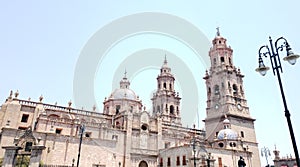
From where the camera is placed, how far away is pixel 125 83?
6109 centimetres

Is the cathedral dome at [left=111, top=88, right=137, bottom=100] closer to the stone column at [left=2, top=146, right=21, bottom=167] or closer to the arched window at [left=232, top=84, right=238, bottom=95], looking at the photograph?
the arched window at [left=232, top=84, right=238, bottom=95]

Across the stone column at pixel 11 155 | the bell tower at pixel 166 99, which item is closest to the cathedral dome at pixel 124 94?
the bell tower at pixel 166 99

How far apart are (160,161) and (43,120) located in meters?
21.1

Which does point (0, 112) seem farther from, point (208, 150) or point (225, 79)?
point (225, 79)

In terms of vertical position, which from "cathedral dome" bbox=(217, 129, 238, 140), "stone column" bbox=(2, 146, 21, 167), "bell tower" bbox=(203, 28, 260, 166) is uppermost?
"bell tower" bbox=(203, 28, 260, 166)

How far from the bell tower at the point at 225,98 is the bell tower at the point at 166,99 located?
11.1 m

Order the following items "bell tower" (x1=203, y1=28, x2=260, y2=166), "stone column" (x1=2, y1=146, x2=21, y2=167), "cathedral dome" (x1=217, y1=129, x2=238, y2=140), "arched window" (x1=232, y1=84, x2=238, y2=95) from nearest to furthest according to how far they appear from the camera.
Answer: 1. "stone column" (x1=2, y1=146, x2=21, y2=167)
2. "cathedral dome" (x1=217, y1=129, x2=238, y2=140)
3. "bell tower" (x1=203, y1=28, x2=260, y2=166)
4. "arched window" (x1=232, y1=84, x2=238, y2=95)

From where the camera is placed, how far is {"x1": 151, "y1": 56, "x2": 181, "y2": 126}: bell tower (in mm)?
63281

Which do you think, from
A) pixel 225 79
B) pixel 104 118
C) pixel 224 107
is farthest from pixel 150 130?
pixel 225 79

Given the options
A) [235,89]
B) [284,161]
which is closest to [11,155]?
[235,89]

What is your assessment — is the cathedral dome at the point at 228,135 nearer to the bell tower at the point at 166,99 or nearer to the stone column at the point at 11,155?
the bell tower at the point at 166,99

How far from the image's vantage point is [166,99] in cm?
6500

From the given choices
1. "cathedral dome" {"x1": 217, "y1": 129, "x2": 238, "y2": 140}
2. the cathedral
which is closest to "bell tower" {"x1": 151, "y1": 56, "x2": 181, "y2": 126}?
the cathedral

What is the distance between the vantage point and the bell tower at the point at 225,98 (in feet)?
165
